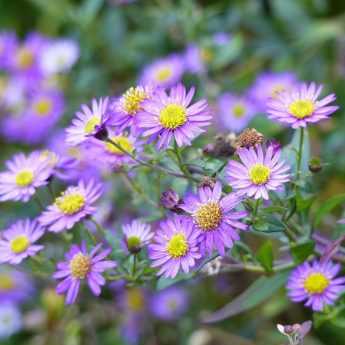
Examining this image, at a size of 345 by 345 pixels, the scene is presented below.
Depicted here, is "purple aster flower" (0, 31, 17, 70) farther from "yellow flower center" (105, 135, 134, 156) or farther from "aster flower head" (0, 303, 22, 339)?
"yellow flower center" (105, 135, 134, 156)

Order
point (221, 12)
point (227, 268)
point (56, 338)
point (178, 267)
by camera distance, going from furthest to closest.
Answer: point (221, 12) < point (56, 338) < point (227, 268) < point (178, 267)

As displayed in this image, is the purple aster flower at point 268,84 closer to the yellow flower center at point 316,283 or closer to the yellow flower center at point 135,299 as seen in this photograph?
the yellow flower center at point 135,299

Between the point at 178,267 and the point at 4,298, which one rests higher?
the point at 4,298

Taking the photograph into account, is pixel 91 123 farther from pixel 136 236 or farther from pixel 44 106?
pixel 44 106

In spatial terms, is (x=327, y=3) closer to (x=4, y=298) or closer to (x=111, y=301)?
(x=111, y=301)

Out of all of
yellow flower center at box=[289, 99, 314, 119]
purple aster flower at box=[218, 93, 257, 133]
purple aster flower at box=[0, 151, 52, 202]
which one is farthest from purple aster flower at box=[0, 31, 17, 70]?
yellow flower center at box=[289, 99, 314, 119]

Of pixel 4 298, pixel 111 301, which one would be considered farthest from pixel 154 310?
pixel 4 298

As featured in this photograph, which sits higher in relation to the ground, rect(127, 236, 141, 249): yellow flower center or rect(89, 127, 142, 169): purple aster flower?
rect(89, 127, 142, 169): purple aster flower

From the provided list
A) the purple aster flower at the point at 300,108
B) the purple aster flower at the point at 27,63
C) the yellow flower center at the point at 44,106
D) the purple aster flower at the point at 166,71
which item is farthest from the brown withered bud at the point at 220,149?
the purple aster flower at the point at 27,63
